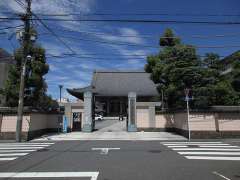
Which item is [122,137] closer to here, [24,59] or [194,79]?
[194,79]

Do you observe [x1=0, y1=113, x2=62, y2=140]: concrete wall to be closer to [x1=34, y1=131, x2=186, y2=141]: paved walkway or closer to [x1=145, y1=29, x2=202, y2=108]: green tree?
[x1=34, y1=131, x2=186, y2=141]: paved walkway

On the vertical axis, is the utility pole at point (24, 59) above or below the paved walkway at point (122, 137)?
above

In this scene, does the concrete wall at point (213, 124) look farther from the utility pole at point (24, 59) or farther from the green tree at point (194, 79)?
the utility pole at point (24, 59)

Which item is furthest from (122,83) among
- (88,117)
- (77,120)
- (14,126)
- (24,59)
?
(24,59)

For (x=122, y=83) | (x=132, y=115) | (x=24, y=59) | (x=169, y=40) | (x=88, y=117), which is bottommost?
(x=88, y=117)

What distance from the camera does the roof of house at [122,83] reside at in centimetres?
4512

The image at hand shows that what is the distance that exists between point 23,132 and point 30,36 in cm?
613

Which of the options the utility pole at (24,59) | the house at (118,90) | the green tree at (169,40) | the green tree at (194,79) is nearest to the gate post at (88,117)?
the green tree at (194,79)

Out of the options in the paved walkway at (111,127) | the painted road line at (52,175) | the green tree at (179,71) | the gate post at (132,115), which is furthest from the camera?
the paved walkway at (111,127)

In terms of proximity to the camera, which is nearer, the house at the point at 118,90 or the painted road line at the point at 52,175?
the painted road line at the point at 52,175

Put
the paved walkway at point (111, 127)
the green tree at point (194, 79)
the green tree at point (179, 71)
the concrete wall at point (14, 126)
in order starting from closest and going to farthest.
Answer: the concrete wall at point (14, 126)
the green tree at point (194, 79)
the green tree at point (179, 71)
the paved walkway at point (111, 127)

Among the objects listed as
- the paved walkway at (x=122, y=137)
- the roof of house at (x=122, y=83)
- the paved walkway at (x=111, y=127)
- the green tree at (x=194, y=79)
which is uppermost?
the roof of house at (x=122, y=83)

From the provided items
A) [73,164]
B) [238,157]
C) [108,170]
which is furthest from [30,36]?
[238,157]

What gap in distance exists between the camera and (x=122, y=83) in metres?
48.4
